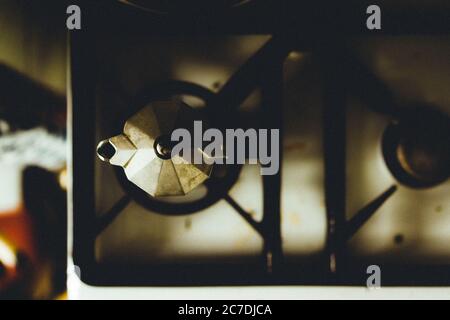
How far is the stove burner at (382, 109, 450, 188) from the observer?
1.03m

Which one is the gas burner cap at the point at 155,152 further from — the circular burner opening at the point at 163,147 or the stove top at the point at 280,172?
the stove top at the point at 280,172

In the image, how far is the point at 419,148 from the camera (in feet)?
3.35

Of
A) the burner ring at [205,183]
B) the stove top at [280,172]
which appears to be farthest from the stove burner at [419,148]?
the burner ring at [205,183]

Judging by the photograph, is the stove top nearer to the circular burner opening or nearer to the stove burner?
the stove burner

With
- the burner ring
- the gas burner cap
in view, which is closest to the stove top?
the burner ring

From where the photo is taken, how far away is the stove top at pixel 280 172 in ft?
3.45

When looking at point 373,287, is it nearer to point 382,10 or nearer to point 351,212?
point 351,212

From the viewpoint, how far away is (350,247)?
1093 millimetres

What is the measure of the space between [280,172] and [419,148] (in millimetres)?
385

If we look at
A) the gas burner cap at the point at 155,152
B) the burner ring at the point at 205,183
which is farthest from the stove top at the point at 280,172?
the gas burner cap at the point at 155,152

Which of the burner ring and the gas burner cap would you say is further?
the burner ring

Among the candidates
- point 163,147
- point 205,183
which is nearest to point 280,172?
point 205,183

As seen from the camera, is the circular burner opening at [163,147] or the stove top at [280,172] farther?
the stove top at [280,172]

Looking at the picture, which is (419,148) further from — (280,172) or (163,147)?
(163,147)
